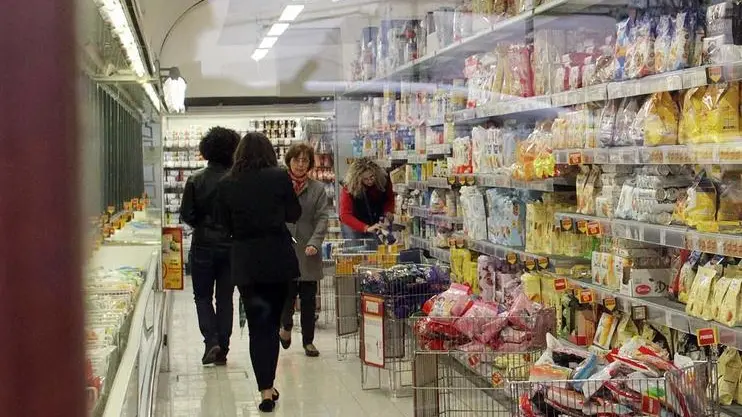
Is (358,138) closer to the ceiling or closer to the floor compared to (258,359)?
closer to the ceiling

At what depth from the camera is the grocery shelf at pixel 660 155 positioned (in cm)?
337

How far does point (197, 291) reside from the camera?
6.94m

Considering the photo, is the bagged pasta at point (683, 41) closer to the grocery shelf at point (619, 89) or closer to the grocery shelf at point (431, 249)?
the grocery shelf at point (619, 89)

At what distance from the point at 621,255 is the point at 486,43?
104 inches

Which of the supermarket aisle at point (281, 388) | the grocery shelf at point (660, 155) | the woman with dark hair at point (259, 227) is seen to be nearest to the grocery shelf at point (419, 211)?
the supermarket aisle at point (281, 388)

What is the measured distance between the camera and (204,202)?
6.64 m

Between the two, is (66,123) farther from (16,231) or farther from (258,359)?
(258,359)

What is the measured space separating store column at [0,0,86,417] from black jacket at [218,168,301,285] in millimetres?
4946

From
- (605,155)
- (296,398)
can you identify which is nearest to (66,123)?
(605,155)

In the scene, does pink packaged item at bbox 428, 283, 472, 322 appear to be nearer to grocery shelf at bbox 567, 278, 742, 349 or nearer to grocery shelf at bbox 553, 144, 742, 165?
grocery shelf at bbox 567, 278, 742, 349

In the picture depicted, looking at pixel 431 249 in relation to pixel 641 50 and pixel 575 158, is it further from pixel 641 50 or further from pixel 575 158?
pixel 641 50

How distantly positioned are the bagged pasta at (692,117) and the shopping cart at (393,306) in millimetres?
2313

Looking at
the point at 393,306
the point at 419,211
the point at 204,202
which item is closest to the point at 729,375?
the point at 393,306

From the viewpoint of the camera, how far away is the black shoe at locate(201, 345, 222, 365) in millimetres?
7117
